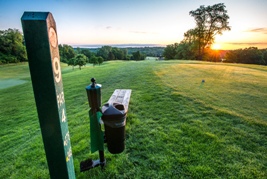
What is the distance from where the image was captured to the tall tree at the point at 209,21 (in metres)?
31.3

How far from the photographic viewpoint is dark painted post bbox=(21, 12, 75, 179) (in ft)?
3.68

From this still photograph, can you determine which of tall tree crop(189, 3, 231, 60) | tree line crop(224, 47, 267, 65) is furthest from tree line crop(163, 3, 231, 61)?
tree line crop(224, 47, 267, 65)

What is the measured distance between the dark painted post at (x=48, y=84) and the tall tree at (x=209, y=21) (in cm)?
3779

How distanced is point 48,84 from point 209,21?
38.5 meters

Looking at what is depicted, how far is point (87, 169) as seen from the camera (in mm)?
2389

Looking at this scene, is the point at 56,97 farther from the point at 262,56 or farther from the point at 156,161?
the point at 262,56

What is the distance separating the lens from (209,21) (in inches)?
1283

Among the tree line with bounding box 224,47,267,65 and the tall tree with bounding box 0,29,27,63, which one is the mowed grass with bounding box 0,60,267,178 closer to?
the tall tree with bounding box 0,29,27,63

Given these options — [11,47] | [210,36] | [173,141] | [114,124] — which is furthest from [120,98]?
[11,47]

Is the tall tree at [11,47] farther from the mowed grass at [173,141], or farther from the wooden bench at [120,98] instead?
the wooden bench at [120,98]

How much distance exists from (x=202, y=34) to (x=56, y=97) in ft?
126

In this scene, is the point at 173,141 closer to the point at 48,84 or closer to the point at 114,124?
the point at 114,124

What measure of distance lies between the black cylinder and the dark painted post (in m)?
0.68

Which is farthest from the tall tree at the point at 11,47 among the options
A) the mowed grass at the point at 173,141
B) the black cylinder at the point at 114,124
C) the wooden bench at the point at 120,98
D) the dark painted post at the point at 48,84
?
the dark painted post at the point at 48,84
